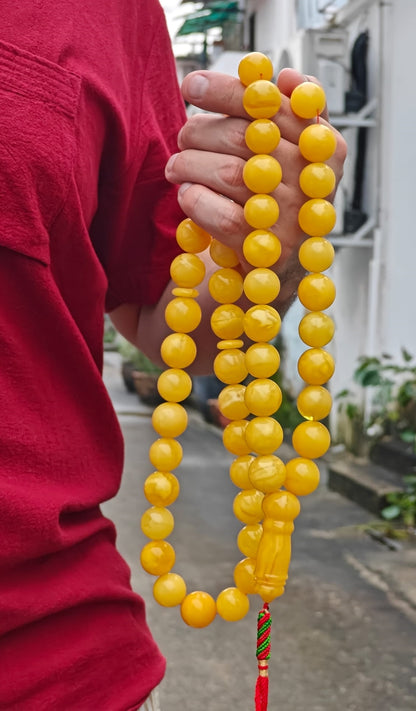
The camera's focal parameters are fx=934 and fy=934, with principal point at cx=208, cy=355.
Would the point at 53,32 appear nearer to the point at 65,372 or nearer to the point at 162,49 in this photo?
the point at 162,49

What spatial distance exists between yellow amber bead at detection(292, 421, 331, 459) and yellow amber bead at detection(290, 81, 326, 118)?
30 cm

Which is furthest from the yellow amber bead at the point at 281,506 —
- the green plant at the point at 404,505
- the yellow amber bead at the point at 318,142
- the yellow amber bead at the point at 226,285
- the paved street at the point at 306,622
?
A: the green plant at the point at 404,505

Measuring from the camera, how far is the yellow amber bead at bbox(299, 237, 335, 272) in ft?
2.90

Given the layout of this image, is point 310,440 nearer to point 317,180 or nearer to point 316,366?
point 316,366

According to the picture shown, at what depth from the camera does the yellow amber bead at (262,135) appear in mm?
861

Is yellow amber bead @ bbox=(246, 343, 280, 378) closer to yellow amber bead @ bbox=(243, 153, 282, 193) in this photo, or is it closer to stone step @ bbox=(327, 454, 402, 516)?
yellow amber bead @ bbox=(243, 153, 282, 193)

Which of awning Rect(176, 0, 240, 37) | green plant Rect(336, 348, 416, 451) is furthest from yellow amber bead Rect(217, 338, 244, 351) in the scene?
awning Rect(176, 0, 240, 37)

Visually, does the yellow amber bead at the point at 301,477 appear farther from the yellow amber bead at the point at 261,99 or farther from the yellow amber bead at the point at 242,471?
the yellow amber bead at the point at 261,99

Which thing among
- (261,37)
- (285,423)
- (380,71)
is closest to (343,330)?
(285,423)

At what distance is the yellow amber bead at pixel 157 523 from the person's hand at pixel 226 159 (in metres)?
0.28

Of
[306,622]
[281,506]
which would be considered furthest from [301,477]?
[306,622]

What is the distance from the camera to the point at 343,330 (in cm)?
707

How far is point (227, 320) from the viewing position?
96 centimetres

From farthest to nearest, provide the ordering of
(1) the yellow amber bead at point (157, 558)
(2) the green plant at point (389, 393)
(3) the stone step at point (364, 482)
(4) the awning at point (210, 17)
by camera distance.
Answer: (4) the awning at point (210, 17) < (2) the green plant at point (389, 393) < (3) the stone step at point (364, 482) < (1) the yellow amber bead at point (157, 558)
